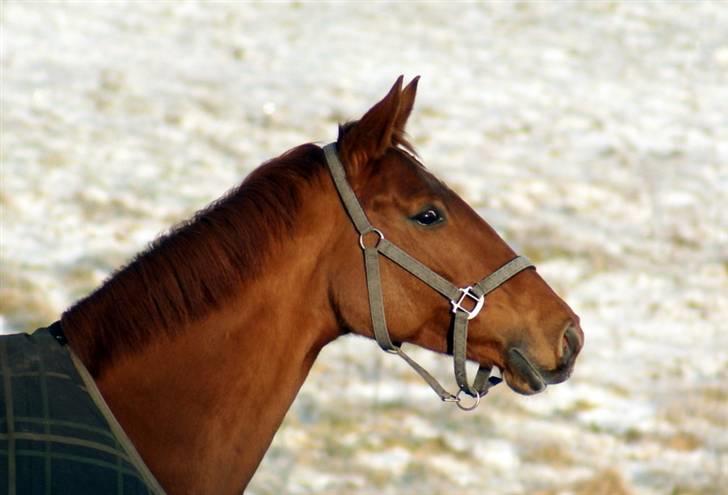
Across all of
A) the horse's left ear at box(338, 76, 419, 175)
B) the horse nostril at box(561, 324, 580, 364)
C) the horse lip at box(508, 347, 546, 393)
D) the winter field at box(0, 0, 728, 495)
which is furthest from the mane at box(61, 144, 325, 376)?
the winter field at box(0, 0, 728, 495)

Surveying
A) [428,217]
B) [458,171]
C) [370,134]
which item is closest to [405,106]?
[370,134]

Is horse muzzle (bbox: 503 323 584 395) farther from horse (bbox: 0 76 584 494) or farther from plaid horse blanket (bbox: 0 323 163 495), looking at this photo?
plaid horse blanket (bbox: 0 323 163 495)

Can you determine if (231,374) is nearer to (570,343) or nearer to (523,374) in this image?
(523,374)

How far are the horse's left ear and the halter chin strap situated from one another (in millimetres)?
46

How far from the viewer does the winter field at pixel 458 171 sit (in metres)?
7.49

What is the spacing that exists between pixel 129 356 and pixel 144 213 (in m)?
6.30

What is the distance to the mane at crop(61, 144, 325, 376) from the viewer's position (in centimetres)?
330

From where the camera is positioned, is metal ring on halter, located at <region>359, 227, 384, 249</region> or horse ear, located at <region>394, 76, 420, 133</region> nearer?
metal ring on halter, located at <region>359, 227, 384, 249</region>

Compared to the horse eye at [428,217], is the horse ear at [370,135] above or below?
above

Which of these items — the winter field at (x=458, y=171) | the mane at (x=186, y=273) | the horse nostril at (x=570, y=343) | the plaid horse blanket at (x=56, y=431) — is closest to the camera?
the plaid horse blanket at (x=56, y=431)

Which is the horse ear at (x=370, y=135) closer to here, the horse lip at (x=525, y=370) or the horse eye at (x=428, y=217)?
the horse eye at (x=428, y=217)

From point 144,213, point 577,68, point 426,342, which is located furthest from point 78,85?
point 426,342

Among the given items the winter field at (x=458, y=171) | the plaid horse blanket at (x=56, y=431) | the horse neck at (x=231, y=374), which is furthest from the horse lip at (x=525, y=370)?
the winter field at (x=458, y=171)

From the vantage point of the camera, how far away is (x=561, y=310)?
146 inches
